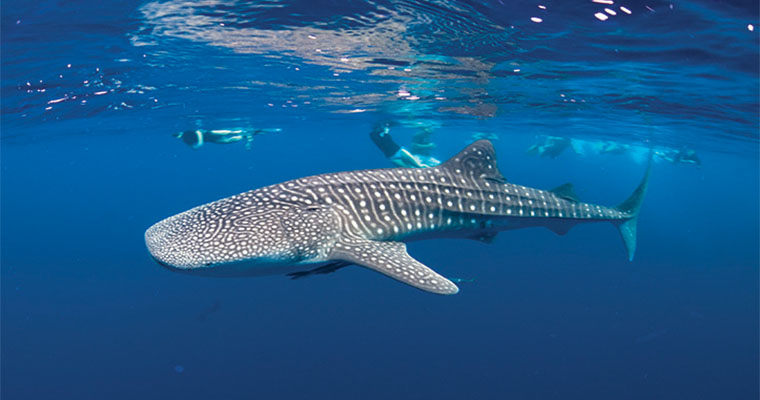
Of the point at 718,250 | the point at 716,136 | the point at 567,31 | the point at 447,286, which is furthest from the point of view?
the point at 718,250

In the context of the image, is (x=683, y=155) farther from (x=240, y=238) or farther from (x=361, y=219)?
(x=240, y=238)

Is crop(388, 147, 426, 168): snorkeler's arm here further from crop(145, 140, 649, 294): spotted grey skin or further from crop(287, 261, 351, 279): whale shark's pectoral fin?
crop(287, 261, 351, 279): whale shark's pectoral fin

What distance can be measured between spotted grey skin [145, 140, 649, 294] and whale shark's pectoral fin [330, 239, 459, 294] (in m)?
0.01

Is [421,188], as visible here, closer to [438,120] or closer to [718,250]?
[438,120]

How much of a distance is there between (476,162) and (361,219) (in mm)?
2328

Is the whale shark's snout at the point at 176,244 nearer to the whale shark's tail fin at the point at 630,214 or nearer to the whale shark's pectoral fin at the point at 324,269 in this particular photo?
the whale shark's pectoral fin at the point at 324,269

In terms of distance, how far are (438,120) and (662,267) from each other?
15626mm

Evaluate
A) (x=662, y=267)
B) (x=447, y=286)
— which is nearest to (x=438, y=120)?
(x=662, y=267)

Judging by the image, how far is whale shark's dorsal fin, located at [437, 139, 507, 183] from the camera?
22.5 feet

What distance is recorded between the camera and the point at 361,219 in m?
5.74

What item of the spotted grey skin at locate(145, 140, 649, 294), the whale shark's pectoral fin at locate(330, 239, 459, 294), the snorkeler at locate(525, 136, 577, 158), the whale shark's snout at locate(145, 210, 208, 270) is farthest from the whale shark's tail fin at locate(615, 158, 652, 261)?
the snorkeler at locate(525, 136, 577, 158)

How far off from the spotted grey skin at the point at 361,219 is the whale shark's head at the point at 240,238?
0.4 inches

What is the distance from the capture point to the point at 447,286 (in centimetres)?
455

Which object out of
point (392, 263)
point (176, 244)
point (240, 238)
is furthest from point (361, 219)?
point (176, 244)
